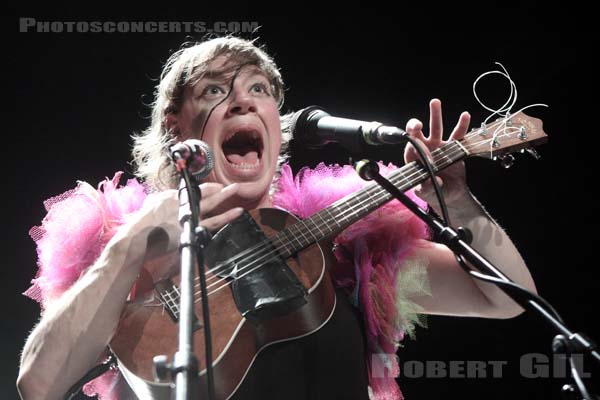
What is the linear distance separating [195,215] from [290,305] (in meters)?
0.51

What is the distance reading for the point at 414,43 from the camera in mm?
2854

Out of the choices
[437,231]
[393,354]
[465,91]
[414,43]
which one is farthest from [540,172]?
[437,231]

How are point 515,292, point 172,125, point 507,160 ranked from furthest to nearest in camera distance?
point 172,125 → point 507,160 → point 515,292

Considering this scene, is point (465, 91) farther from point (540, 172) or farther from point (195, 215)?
point (195, 215)

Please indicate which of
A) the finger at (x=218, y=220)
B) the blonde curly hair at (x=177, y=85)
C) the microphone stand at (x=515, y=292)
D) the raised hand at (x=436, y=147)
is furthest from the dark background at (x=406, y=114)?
the microphone stand at (x=515, y=292)

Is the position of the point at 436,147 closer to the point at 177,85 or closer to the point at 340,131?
the point at 340,131

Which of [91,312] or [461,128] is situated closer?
[91,312]

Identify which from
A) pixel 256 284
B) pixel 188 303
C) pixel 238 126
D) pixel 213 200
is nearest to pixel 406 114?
pixel 238 126

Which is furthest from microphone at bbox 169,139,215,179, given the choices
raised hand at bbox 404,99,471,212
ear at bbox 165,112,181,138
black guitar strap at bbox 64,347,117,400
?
ear at bbox 165,112,181,138

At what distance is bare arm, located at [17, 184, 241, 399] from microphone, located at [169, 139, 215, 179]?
0.19 metres

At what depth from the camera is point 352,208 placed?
194cm

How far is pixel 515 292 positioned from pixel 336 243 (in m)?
0.81

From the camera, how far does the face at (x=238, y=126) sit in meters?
2.12

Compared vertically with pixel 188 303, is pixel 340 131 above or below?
above
